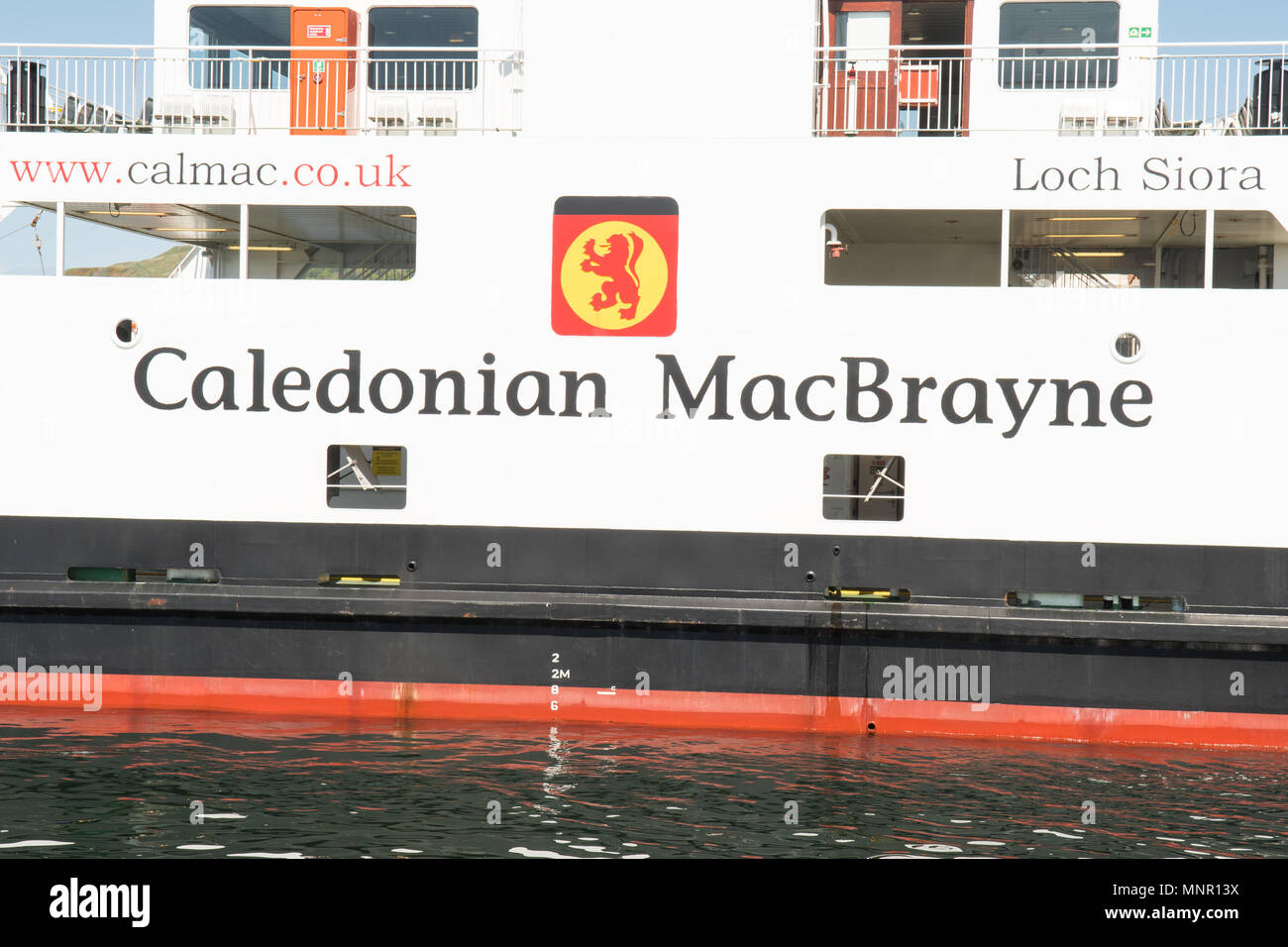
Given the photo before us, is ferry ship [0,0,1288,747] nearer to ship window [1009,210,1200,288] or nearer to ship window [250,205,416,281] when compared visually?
ship window [1009,210,1200,288]

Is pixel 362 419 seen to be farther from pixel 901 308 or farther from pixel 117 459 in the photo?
pixel 901 308

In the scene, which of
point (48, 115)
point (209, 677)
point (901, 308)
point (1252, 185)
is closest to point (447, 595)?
point (209, 677)

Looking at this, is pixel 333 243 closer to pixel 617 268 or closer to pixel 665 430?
pixel 617 268

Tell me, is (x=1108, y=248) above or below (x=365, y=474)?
above

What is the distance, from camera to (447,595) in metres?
8.66

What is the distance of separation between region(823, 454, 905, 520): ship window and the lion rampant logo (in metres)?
1.92

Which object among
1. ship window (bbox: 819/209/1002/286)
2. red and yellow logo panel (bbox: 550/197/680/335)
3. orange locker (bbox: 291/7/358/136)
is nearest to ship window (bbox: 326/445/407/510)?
red and yellow logo panel (bbox: 550/197/680/335)

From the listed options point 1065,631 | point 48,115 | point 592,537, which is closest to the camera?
point 1065,631

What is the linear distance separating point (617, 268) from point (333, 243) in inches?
143

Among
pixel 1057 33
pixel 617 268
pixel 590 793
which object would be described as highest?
pixel 1057 33

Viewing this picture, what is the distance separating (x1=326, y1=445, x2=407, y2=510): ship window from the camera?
9000mm

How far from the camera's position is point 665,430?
8734 millimetres

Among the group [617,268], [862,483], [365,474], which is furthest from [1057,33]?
[365,474]
